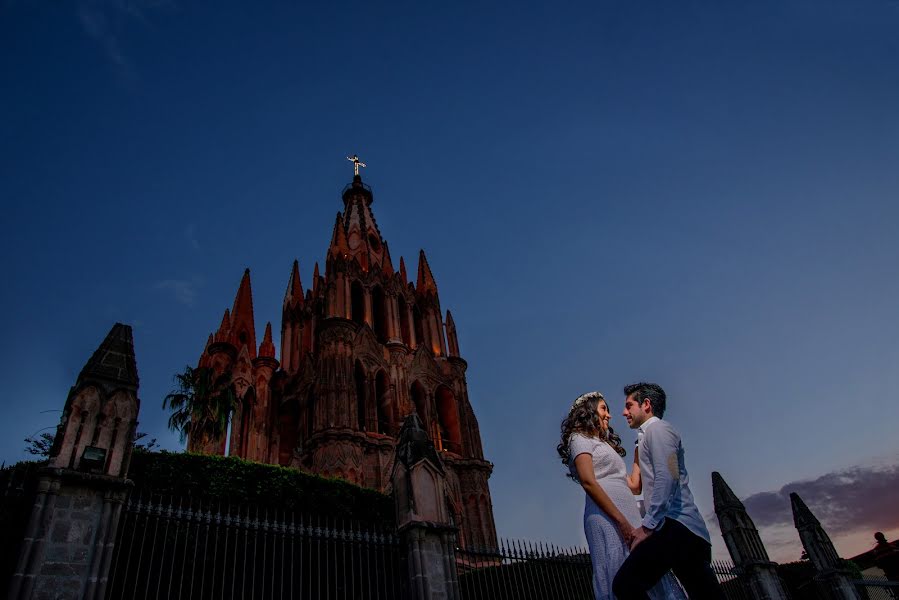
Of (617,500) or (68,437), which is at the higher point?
(68,437)

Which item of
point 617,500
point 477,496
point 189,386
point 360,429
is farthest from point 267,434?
point 617,500

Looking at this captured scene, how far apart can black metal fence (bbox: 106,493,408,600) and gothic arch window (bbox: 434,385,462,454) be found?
75.2 ft

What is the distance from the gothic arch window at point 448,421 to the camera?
33.9 m

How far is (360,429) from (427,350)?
7.94 m

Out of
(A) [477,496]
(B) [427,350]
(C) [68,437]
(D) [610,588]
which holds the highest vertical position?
(B) [427,350]

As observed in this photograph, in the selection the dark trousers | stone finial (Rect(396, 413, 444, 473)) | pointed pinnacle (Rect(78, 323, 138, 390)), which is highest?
pointed pinnacle (Rect(78, 323, 138, 390))

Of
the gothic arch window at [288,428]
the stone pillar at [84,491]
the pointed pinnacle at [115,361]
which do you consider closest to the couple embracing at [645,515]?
the stone pillar at [84,491]

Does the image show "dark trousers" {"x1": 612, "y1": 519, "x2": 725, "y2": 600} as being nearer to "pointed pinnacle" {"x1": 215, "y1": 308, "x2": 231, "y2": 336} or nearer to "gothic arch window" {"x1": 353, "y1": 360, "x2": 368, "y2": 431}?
"gothic arch window" {"x1": 353, "y1": 360, "x2": 368, "y2": 431}

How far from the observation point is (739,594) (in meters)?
16.3

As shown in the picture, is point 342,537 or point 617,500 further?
point 342,537

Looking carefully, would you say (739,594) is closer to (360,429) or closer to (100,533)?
(100,533)

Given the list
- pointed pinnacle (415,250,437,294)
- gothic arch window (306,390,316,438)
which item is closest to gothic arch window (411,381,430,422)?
gothic arch window (306,390,316,438)

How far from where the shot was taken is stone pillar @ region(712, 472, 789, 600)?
1584cm

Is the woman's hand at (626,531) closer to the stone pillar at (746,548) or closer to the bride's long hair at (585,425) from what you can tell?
the bride's long hair at (585,425)
